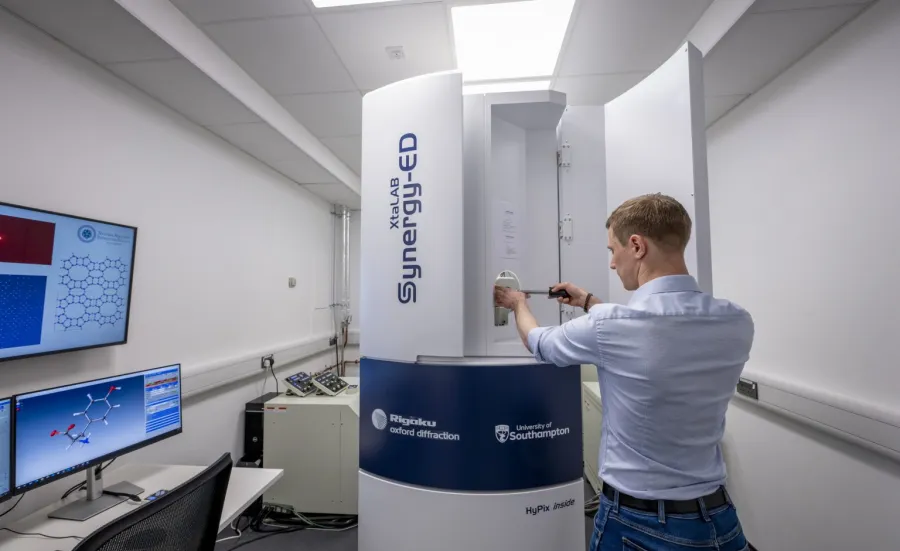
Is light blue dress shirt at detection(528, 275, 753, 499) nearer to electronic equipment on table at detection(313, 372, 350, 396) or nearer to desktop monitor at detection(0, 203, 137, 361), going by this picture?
desktop monitor at detection(0, 203, 137, 361)

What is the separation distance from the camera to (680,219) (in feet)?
3.15

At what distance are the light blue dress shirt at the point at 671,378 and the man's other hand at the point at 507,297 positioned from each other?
35 cm

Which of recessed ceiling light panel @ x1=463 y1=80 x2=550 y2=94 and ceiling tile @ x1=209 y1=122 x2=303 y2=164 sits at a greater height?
recessed ceiling light panel @ x1=463 y1=80 x2=550 y2=94

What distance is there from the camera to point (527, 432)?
3.98ft

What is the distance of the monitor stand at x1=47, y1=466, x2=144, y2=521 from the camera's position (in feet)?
4.45

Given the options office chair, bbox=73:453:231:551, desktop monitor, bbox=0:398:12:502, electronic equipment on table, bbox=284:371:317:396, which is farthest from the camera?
electronic equipment on table, bbox=284:371:317:396

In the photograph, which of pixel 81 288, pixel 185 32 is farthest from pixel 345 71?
pixel 81 288

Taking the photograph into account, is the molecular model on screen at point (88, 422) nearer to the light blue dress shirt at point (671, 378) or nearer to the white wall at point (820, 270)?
the light blue dress shirt at point (671, 378)

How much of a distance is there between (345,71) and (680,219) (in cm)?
194

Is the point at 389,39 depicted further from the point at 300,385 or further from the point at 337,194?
the point at 337,194

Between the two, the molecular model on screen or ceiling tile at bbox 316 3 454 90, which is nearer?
the molecular model on screen

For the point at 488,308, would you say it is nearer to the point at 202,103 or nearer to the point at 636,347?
the point at 636,347

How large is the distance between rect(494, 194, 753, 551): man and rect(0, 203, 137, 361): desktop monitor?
1961 millimetres

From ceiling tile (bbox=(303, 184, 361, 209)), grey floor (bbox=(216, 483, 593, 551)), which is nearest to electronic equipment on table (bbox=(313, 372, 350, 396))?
grey floor (bbox=(216, 483, 593, 551))
